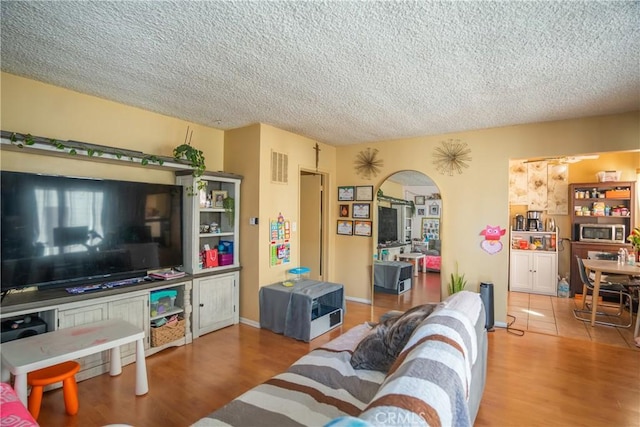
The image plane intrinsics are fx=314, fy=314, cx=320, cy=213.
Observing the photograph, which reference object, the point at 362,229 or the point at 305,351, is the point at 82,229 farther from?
the point at 362,229

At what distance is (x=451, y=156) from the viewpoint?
431cm

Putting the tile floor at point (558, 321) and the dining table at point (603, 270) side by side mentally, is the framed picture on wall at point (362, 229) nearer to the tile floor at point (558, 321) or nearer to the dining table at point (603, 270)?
the tile floor at point (558, 321)

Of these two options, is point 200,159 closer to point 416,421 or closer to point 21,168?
point 21,168

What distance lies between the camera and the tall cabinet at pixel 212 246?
11.6ft

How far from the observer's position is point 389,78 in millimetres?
2596

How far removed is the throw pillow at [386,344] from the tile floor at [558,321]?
2.80 metres

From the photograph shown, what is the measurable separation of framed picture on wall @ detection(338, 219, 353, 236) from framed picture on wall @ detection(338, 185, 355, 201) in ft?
1.22

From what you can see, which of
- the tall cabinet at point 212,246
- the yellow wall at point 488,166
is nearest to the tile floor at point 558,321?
the yellow wall at point 488,166

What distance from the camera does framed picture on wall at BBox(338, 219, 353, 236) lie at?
5172mm

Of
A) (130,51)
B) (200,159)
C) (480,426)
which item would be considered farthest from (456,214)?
(130,51)

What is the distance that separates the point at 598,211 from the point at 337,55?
555 centimetres

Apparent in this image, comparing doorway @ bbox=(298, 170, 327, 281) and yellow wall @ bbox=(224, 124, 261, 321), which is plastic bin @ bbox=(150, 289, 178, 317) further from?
doorway @ bbox=(298, 170, 327, 281)

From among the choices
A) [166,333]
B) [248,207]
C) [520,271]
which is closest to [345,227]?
[248,207]

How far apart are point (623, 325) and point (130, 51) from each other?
19.6ft
